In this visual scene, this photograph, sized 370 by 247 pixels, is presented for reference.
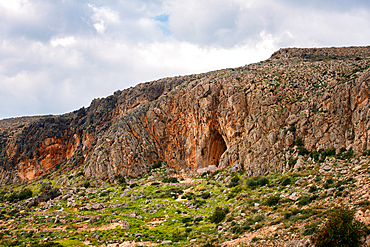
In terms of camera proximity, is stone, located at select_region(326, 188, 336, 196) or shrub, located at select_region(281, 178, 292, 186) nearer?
stone, located at select_region(326, 188, 336, 196)

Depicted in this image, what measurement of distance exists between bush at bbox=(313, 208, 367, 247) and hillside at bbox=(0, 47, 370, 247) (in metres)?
0.46

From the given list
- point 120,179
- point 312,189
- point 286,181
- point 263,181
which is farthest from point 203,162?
point 312,189

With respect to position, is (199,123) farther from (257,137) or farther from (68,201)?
(68,201)

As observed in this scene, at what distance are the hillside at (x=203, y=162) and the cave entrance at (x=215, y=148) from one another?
310 mm

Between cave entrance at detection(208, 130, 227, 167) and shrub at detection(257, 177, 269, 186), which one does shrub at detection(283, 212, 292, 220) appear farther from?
cave entrance at detection(208, 130, 227, 167)

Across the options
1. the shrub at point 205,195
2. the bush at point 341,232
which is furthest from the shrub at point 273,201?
the shrub at point 205,195

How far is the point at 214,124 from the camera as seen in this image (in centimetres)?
5862

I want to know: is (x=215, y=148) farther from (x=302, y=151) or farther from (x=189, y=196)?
(x=302, y=151)

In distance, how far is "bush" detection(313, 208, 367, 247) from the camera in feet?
40.4

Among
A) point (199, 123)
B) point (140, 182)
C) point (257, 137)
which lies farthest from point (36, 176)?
point (257, 137)

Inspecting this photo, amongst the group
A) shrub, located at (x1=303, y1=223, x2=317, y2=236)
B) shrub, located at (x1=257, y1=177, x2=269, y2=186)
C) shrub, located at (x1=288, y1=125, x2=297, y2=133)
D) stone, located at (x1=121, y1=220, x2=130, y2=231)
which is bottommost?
stone, located at (x1=121, y1=220, x2=130, y2=231)

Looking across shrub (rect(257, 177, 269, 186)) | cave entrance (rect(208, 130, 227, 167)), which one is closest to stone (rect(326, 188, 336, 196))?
shrub (rect(257, 177, 269, 186))

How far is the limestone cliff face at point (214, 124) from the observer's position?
39.0 metres

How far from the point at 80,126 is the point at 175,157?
35235 millimetres
